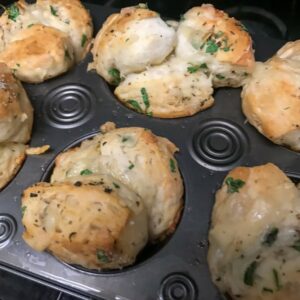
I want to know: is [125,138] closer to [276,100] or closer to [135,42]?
[135,42]

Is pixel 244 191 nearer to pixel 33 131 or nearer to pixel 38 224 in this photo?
pixel 38 224

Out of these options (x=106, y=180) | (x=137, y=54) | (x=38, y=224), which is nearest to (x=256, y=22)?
(x=137, y=54)

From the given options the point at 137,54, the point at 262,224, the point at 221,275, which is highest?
the point at 137,54

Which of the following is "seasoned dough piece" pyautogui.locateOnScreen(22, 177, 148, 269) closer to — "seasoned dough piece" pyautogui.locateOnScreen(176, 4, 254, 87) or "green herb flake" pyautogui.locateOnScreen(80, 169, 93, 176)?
"green herb flake" pyautogui.locateOnScreen(80, 169, 93, 176)

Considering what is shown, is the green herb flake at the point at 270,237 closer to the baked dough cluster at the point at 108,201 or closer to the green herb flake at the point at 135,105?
the baked dough cluster at the point at 108,201

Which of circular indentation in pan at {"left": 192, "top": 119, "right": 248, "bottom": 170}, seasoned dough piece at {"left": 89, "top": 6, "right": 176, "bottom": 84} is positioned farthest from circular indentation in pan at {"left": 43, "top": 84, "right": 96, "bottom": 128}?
circular indentation in pan at {"left": 192, "top": 119, "right": 248, "bottom": 170}

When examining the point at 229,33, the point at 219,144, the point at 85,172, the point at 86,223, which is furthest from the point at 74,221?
the point at 229,33
